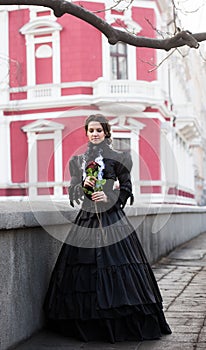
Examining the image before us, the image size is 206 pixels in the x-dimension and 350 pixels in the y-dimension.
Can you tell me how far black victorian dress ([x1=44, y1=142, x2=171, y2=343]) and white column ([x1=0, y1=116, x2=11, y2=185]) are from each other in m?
21.8

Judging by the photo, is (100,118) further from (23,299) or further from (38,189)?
(38,189)

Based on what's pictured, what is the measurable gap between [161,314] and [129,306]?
43cm

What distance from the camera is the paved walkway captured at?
489 centimetres

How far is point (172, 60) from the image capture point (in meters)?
30.3

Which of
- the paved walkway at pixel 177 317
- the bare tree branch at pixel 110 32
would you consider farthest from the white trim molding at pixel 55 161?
the paved walkway at pixel 177 317

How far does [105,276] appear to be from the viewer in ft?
16.1

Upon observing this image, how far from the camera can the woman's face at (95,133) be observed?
17.2 ft

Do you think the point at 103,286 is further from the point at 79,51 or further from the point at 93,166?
the point at 79,51

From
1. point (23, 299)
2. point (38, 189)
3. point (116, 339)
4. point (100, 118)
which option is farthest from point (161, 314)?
point (38, 189)

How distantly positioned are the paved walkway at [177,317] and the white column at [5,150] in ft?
54.0

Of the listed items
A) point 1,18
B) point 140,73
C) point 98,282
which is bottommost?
point 98,282

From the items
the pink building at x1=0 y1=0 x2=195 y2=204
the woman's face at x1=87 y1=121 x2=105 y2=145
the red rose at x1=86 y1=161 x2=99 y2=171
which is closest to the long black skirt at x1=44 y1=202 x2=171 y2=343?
the red rose at x1=86 y1=161 x2=99 y2=171

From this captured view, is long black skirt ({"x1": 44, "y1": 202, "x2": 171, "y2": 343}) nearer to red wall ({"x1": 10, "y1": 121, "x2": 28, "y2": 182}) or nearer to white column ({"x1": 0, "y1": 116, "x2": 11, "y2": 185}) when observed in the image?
red wall ({"x1": 10, "y1": 121, "x2": 28, "y2": 182})

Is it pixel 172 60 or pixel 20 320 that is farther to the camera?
pixel 172 60
